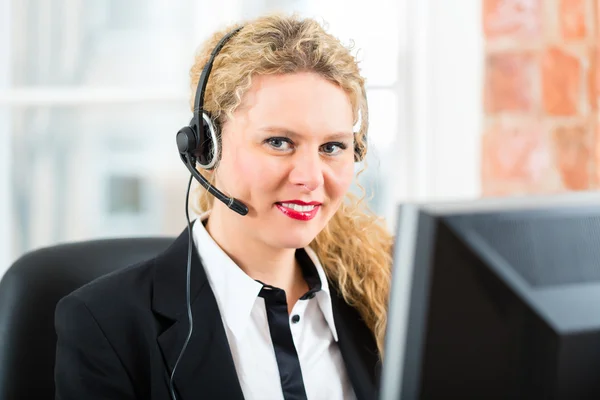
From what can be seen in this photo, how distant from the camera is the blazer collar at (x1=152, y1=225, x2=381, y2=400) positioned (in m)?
1.11

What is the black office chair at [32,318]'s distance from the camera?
1224 mm

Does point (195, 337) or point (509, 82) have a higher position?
point (509, 82)

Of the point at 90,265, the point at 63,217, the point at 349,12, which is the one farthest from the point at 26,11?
the point at 90,265

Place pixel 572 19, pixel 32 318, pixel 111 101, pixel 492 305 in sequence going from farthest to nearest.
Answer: pixel 111 101 → pixel 572 19 → pixel 32 318 → pixel 492 305

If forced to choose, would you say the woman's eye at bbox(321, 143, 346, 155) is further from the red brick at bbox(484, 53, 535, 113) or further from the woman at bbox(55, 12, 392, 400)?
the red brick at bbox(484, 53, 535, 113)

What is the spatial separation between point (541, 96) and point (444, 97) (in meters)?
0.34

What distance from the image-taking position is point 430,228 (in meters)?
0.53

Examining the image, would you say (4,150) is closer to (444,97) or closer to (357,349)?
(444,97)

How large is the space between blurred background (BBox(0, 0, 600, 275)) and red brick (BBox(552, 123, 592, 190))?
22 centimetres

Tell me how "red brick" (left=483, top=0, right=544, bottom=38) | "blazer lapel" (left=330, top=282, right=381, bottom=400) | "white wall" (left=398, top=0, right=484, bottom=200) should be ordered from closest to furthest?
"blazer lapel" (left=330, top=282, right=381, bottom=400)
"red brick" (left=483, top=0, right=544, bottom=38)
"white wall" (left=398, top=0, right=484, bottom=200)

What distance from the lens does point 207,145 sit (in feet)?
3.99

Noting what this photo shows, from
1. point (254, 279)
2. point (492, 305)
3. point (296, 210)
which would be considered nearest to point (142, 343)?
point (254, 279)

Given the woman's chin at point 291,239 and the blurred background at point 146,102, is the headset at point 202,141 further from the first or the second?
the blurred background at point 146,102

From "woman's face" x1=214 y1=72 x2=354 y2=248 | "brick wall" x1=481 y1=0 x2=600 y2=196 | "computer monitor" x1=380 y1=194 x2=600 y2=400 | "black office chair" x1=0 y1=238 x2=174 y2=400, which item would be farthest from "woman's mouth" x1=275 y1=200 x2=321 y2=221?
"brick wall" x1=481 y1=0 x2=600 y2=196
